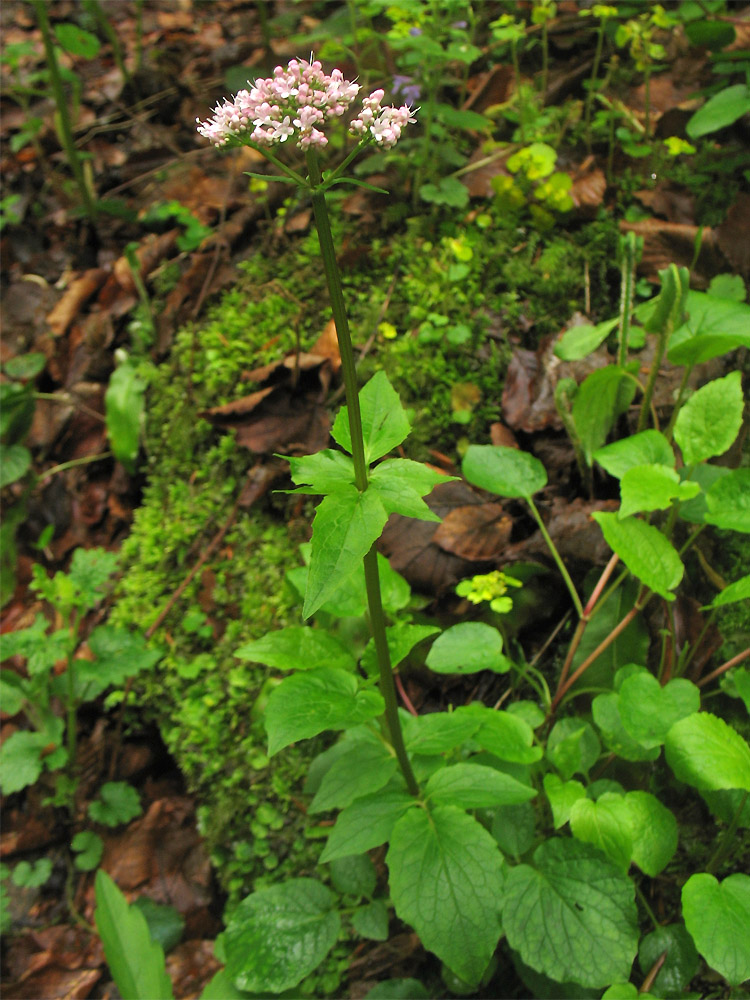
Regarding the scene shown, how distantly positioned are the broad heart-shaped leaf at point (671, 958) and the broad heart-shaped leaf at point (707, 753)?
40cm

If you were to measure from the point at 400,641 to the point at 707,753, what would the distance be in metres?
0.68

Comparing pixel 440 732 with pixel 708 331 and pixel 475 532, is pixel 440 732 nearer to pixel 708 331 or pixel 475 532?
pixel 475 532

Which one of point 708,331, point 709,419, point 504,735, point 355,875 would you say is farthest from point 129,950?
point 708,331

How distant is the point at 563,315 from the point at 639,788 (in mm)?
1666

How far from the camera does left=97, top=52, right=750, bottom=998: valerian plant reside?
3.99ft

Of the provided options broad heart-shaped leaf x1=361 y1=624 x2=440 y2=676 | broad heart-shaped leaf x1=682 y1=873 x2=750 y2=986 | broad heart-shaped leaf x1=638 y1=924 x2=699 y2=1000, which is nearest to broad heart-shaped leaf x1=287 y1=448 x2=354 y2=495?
broad heart-shaped leaf x1=361 y1=624 x2=440 y2=676

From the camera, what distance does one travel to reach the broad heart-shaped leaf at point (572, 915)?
4.47 feet

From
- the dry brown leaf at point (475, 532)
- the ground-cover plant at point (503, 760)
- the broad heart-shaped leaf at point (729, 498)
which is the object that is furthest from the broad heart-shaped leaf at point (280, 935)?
the broad heart-shaped leaf at point (729, 498)

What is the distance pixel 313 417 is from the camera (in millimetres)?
2572

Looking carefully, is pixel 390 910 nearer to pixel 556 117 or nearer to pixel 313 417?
pixel 313 417

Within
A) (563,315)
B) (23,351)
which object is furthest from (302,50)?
(563,315)

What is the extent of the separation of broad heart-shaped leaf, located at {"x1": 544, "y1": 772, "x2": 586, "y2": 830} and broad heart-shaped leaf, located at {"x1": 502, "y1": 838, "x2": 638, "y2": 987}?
5cm

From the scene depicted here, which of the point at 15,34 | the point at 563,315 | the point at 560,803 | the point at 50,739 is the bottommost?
the point at 50,739

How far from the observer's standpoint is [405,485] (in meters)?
1.23
